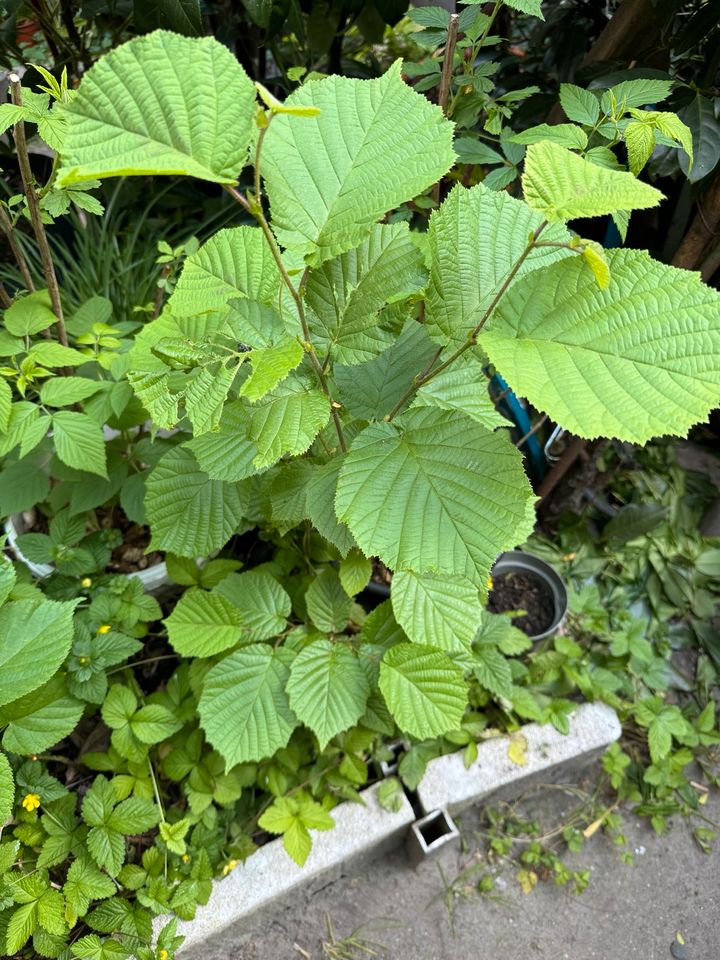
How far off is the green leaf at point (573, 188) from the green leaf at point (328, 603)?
2.69 ft

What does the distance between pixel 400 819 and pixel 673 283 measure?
1311 millimetres

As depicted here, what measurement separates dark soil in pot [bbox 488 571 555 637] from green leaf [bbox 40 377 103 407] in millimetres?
Result: 1238

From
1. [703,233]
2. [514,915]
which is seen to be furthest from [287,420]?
[514,915]

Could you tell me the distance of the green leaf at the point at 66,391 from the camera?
1.21 meters

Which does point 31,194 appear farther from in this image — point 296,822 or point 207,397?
point 296,822

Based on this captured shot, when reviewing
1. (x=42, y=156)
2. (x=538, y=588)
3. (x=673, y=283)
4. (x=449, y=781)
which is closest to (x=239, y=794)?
(x=449, y=781)

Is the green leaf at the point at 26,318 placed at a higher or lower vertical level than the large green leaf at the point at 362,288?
lower

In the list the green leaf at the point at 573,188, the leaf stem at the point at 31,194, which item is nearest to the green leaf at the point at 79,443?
the leaf stem at the point at 31,194

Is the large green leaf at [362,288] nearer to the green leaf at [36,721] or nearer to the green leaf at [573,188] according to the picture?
the green leaf at [573,188]

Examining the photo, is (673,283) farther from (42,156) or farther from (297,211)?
(42,156)

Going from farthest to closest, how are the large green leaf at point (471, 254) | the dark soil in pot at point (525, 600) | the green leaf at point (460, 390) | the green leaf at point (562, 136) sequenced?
the dark soil in pot at point (525, 600), the green leaf at point (562, 136), the green leaf at point (460, 390), the large green leaf at point (471, 254)

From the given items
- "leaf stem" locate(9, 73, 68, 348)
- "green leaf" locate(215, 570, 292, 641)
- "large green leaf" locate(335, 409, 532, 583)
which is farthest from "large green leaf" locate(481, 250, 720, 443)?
"leaf stem" locate(9, 73, 68, 348)

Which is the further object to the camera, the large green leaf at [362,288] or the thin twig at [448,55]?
the thin twig at [448,55]

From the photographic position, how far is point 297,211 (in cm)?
72
